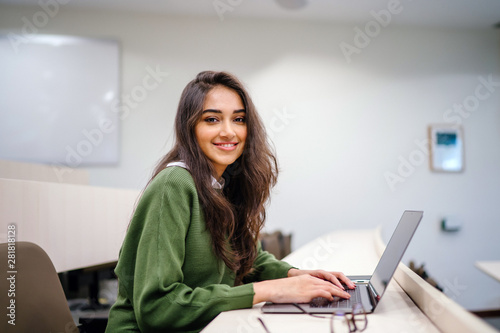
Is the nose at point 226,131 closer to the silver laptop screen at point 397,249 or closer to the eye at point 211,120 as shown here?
the eye at point 211,120

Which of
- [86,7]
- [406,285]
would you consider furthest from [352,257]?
[86,7]

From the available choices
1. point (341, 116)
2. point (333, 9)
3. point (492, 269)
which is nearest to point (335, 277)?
point (492, 269)

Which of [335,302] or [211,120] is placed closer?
[335,302]

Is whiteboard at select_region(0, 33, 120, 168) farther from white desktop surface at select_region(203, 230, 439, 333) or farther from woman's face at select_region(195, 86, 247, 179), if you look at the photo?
white desktop surface at select_region(203, 230, 439, 333)

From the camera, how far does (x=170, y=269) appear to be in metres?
0.88

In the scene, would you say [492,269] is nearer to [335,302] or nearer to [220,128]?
[335,302]

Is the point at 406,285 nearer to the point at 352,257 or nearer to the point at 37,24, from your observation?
the point at 352,257

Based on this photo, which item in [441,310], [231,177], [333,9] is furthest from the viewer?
[333,9]

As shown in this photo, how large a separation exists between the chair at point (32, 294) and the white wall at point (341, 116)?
280 centimetres

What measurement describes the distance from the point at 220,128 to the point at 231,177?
219 mm

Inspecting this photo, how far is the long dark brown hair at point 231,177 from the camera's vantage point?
1.05 m

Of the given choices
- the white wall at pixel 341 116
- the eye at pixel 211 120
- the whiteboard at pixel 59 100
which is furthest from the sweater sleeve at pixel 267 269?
the whiteboard at pixel 59 100

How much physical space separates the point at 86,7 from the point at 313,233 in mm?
2904

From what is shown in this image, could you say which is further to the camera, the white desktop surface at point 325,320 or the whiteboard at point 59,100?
the whiteboard at point 59,100
